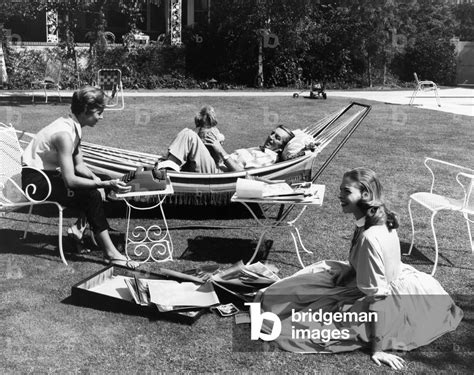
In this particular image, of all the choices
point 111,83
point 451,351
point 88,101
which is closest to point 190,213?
point 88,101

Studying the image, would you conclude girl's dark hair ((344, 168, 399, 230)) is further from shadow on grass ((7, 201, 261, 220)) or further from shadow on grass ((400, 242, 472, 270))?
shadow on grass ((7, 201, 261, 220))

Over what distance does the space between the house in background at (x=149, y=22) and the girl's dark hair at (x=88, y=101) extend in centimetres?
1565

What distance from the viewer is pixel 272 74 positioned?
20.3 metres

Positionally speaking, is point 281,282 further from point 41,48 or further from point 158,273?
point 41,48

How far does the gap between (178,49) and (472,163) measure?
12.9 meters

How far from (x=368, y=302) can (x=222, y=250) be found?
1809mm

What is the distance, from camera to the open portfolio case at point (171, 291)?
12.4 feet

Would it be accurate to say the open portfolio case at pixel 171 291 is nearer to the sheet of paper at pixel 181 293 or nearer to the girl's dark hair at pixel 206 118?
the sheet of paper at pixel 181 293

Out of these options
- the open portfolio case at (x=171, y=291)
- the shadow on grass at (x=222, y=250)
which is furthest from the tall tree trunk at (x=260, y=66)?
the open portfolio case at (x=171, y=291)

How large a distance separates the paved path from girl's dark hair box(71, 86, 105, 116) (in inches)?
437

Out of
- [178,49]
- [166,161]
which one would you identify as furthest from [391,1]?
[166,161]

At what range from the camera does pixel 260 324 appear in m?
3.58

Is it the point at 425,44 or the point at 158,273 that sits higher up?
the point at 425,44

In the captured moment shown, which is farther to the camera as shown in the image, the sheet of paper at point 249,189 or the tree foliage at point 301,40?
the tree foliage at point 301,40
